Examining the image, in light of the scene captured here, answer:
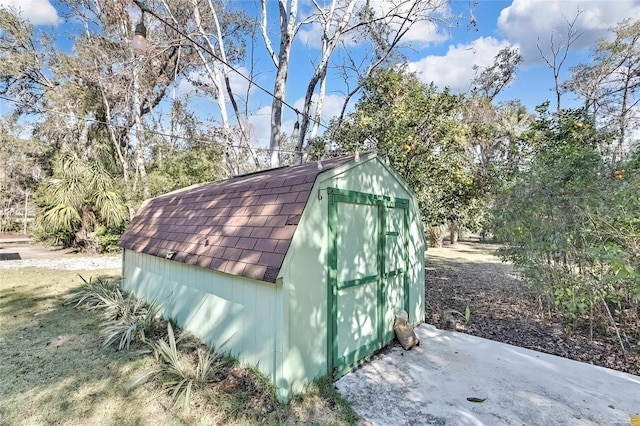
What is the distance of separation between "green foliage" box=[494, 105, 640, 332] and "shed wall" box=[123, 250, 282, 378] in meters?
3.94

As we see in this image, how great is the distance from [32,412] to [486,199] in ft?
28.4

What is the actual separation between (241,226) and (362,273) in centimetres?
166

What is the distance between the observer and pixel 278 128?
1055 centimetres

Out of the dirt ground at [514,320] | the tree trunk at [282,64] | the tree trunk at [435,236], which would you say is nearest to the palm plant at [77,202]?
the tree trunk at [282,64]

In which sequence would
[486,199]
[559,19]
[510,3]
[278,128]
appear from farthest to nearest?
[559,19], [278,128], [510,3], [486,199]

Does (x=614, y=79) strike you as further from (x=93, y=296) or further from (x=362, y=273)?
(x=93, y=296)

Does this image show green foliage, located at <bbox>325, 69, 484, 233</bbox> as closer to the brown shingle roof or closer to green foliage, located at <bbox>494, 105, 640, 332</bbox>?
green foliage, located at <bbox>494, 105, 640, 332</bbox>

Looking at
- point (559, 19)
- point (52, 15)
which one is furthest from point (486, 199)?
point (52, 15)

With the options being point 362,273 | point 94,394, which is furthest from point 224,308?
point 362,273

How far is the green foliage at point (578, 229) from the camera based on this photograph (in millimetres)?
4031

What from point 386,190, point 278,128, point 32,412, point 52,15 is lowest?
point 32,412

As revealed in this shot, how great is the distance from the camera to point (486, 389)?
342 centimetres

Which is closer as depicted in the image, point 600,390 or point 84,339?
point 600,390

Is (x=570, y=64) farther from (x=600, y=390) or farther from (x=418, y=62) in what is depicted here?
(x=600, y=390)
